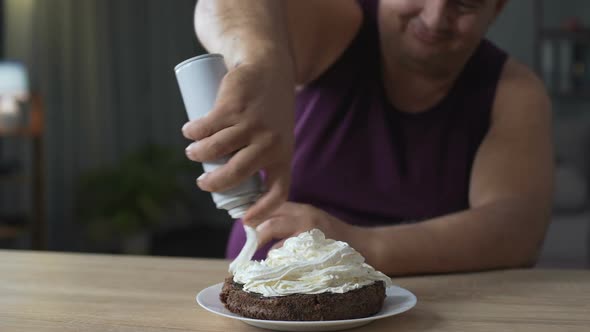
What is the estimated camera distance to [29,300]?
779mm

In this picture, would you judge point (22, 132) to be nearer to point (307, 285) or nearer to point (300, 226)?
point (300, 226)

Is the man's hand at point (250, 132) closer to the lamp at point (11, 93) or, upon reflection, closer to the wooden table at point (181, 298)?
the wooden table at point (181, 298)

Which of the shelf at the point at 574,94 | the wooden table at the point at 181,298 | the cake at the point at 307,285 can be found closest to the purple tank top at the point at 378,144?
the wooden table at the point at 181,298

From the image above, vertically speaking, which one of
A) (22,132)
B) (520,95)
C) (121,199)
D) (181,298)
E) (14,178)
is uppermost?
(520,95)

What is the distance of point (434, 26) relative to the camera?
3.67 feet

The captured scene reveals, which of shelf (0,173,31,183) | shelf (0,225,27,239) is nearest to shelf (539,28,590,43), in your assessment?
shelf (0,173,31,183)

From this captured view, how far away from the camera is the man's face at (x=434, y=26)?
111cm

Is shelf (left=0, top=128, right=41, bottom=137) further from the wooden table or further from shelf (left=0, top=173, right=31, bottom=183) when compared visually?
the wooden table

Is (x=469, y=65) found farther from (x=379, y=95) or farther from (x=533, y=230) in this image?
(x=533, y=230)

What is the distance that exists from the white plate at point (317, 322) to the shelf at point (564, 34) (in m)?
4.69

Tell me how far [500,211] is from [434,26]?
0.98ft

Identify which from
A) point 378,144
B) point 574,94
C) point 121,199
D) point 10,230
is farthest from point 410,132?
point 574,94

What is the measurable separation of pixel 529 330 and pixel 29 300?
508 millimetres

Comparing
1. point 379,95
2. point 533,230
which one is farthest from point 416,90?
point 533,230
